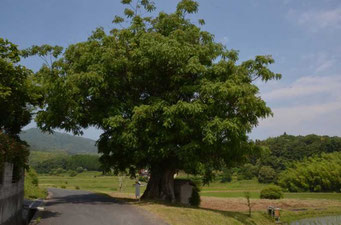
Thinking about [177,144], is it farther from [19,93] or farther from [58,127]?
[19,93]

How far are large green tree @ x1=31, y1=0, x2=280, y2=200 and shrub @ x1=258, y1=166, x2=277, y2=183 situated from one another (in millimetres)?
60731

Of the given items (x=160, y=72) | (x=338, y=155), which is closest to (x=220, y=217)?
(x=160, y=72)

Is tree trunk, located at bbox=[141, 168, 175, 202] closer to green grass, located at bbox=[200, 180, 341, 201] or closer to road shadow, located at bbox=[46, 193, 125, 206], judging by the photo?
road shadow, located at bbox=[46, 193, 125, 206]

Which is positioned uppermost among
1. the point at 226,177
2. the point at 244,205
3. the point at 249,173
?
the point at 249,173

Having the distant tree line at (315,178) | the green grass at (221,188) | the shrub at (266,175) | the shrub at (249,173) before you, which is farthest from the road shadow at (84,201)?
the shrub at (249,173)

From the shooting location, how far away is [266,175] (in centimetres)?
8075

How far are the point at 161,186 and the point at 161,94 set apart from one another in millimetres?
6450

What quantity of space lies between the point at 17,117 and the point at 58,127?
4.05m

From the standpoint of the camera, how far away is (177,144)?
2211cm

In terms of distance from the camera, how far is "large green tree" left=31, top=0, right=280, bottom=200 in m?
20.0

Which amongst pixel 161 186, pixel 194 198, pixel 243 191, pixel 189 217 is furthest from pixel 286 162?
pixel 189 217

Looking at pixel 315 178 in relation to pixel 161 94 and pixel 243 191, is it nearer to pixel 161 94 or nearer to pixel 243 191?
pixel 243 191

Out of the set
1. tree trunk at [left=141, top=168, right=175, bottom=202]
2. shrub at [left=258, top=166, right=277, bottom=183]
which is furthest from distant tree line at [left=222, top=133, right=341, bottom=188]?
tree trunk at [left=141, top=168, right=175, bottom=202]

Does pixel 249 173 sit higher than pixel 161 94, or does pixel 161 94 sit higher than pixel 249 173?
pixel 161 94
